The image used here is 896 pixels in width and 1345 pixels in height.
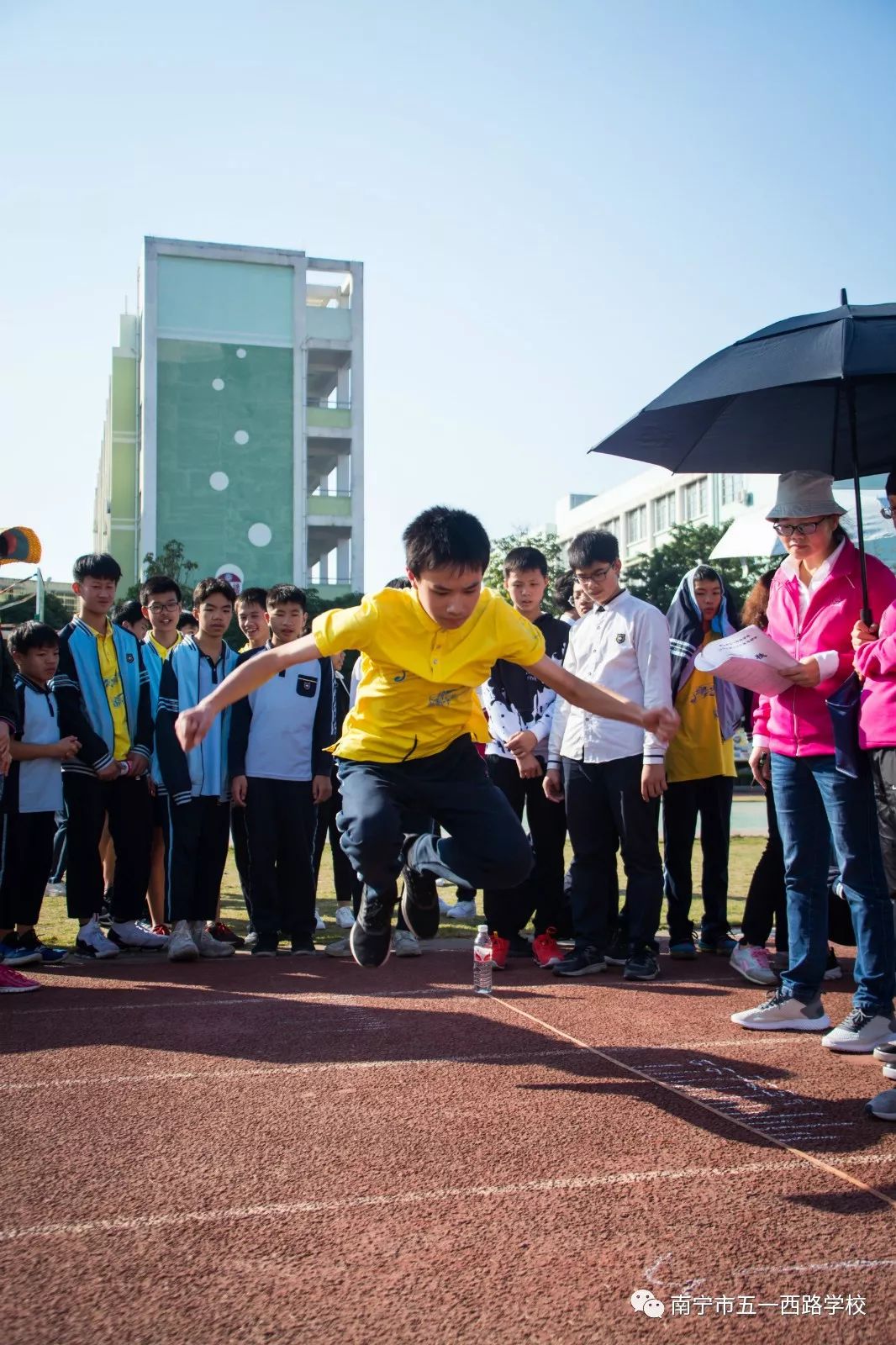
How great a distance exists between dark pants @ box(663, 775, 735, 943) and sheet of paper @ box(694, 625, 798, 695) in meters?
2.57

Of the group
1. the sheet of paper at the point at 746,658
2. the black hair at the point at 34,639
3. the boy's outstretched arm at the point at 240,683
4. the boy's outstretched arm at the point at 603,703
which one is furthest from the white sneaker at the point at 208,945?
the sheet of paper at the point at 746,658

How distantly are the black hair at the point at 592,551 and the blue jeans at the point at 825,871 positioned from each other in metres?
1.87

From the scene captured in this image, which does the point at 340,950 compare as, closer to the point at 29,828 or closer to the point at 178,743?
the point at 178,743

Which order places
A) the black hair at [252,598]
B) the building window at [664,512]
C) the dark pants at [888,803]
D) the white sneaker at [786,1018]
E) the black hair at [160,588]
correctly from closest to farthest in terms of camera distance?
the dark pants at [888,803] < the white sneaker at [786,1018] < the black hair at [252,598] < the black hair at [160,588] < the building window at [664,512]

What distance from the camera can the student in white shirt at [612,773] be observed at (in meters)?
6.63

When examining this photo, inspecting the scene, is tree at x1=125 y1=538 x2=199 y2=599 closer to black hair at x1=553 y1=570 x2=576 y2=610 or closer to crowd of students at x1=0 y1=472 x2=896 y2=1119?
crowd of students at x1=0 y1=472 x2=896 y2=1119

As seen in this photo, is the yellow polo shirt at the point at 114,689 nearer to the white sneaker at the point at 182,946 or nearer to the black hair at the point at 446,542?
the white sneaker at the point at 182,946

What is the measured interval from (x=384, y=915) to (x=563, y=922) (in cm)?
286

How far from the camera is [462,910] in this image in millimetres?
9578

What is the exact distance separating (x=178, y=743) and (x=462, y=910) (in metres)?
2.97

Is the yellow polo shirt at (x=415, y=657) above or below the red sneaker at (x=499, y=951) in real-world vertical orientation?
above

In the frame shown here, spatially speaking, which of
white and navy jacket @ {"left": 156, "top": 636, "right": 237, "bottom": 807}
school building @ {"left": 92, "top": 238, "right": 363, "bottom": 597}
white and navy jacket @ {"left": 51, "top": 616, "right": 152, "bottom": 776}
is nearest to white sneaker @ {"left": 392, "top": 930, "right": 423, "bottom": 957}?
white and navy jacket @ {"left": 156, "top": 636, "right": 237, "bottom": 807}

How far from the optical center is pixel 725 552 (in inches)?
355

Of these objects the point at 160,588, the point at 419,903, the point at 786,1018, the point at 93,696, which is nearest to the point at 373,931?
the point at 419,903
